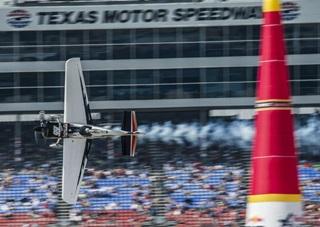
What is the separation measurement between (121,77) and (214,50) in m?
3.29

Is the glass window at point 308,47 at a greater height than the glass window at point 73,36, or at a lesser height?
lesser

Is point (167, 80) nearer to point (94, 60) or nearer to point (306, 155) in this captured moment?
point (94, 60)


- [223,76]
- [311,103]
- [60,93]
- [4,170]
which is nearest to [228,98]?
[223,76]

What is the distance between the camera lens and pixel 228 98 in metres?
33.3

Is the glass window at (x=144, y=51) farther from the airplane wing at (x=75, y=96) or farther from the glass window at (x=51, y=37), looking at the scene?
the airplane wing at (x=75, y=96)

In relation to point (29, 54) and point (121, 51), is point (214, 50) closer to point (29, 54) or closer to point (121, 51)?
point (121, 51)

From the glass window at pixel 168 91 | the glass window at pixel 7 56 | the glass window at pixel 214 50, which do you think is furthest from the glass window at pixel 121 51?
the glass window at pixel 7 56

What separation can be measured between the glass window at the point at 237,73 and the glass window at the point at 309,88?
1.97 m

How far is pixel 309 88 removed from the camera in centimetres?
3341

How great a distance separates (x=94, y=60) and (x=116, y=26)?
139 centimetres

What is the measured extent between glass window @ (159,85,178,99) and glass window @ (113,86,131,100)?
3.60 ft

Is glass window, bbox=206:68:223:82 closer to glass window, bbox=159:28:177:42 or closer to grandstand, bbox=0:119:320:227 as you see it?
glass window, bbox=159:28:177:42

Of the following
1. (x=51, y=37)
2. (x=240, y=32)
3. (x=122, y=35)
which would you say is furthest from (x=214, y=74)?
(x=51, y=37)

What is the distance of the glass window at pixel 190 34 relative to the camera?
3362 centimetres
